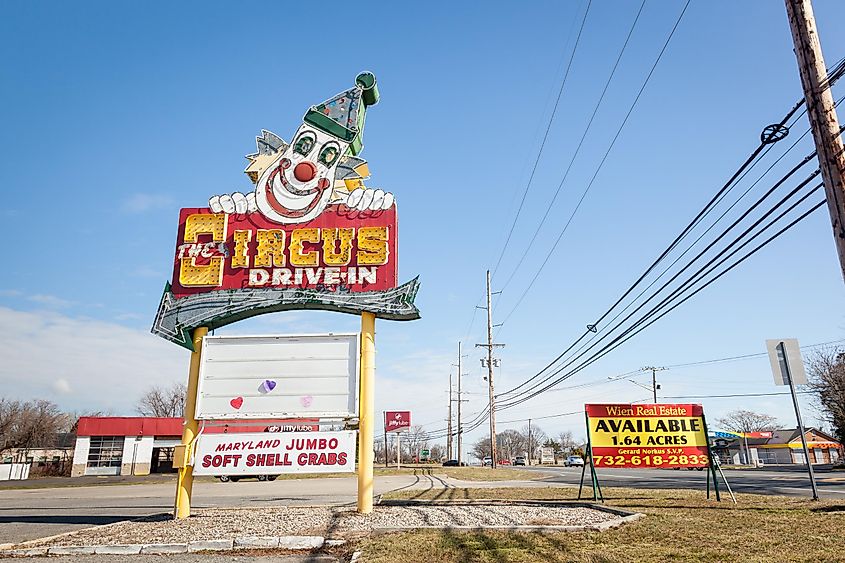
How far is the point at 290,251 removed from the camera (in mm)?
13258

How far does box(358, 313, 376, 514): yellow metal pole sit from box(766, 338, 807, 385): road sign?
30.4 ft

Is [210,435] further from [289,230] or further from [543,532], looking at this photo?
[543,532]

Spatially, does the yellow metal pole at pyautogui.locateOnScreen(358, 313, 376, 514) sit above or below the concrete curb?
above

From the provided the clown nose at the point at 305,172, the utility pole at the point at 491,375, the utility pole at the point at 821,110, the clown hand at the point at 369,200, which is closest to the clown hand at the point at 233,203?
the clown nose at the point at 305,172

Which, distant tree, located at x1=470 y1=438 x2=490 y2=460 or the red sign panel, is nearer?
the red sign panel

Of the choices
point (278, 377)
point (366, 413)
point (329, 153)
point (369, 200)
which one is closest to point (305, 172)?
point (329, 153)

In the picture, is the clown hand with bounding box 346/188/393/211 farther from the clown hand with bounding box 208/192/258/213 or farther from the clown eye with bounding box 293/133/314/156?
the clown hand with bounding box 208/192/258/213

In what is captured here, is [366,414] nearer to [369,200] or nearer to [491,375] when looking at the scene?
[369,200]

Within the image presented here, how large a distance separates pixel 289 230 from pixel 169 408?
89.1 metres

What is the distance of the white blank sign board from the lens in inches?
482

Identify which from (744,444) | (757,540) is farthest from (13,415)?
(744,444)

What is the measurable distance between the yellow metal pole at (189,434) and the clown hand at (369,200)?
14.8 ft

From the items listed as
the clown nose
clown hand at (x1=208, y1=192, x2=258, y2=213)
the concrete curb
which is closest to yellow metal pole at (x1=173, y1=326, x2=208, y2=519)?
clown hand at (x1=208, y1=192, x2=258, y2=213)

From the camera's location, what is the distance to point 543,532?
9188mm
